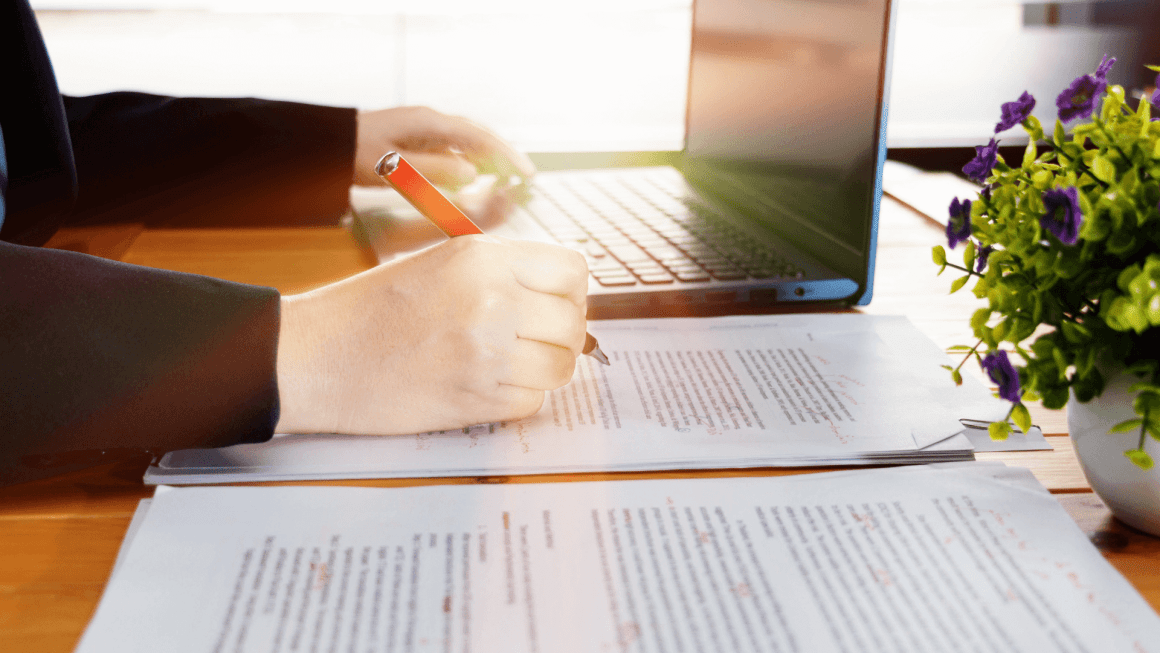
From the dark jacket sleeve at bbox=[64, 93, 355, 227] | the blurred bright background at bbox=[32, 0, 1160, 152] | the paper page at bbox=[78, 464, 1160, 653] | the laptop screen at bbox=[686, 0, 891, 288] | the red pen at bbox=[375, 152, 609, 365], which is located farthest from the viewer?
the blurred bright background at bbox=[32, 0, 1160, 152]

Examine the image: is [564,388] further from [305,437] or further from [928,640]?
[928,640]

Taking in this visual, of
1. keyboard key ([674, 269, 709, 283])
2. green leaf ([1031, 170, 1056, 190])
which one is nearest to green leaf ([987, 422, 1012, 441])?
green leaf ([1031, 170, 1056, 190])

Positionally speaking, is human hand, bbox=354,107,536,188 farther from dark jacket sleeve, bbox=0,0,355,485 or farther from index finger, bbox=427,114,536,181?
dark jacket sleeve, bbox=0,0,355,485

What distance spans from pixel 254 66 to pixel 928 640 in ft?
8.96

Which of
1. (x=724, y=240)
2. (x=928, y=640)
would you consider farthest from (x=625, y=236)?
(x=928, y=640)

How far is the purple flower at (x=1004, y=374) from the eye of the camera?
1.29 feet

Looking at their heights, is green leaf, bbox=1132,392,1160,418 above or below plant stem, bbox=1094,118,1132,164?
below

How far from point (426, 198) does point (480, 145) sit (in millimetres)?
517

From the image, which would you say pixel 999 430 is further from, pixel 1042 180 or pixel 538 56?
pixel 538 56

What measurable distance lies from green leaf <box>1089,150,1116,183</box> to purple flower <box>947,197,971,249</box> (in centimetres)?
7

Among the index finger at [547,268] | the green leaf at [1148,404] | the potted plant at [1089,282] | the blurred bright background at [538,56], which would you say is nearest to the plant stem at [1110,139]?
the potted plant at [1089,282]

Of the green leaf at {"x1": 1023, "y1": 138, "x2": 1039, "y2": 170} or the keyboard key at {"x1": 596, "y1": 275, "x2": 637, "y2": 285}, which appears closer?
the green leaf at {"x1": 1023, "y1": 138, "x2": 1039, "y2": 170}

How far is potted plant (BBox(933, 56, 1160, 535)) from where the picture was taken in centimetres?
37

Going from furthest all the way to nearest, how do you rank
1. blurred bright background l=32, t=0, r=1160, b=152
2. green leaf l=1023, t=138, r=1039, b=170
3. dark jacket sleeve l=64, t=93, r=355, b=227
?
blurred bright background l=32, t=0, r=1160, b=152
dark jacket sleeve l=64, t=93, r=355, b=227
green leaf l=1023, t=138, r=1039, b=170
